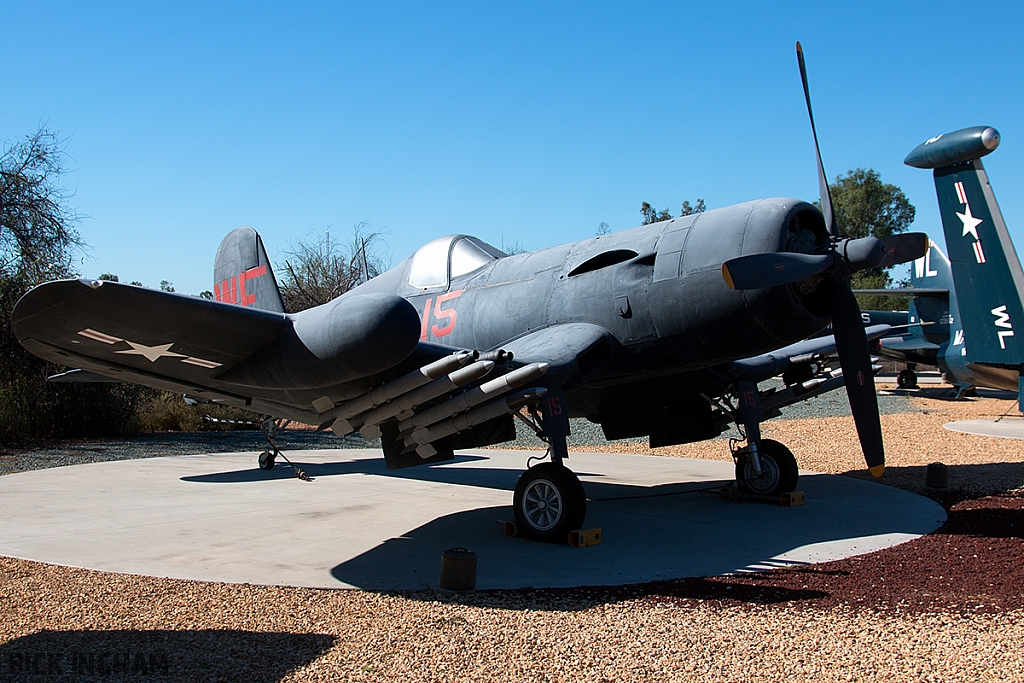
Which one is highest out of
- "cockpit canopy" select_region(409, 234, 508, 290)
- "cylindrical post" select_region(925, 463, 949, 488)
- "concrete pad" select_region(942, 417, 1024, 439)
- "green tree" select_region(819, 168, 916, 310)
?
"green tree" select_region(819, 168, 916, 310)

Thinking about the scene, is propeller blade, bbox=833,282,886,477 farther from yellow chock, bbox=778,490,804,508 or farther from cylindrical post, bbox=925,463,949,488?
cylindrical post, bbox=925,463,949,488

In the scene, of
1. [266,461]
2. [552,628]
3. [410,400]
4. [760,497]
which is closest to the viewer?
[552,628]

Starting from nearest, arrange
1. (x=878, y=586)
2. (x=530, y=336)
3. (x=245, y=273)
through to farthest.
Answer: (x=878, y=586) < (x=530, y=336) < (x=245, y=273)

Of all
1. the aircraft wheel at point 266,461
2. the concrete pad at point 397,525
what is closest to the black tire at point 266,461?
the aircraft wheel at point 266,461

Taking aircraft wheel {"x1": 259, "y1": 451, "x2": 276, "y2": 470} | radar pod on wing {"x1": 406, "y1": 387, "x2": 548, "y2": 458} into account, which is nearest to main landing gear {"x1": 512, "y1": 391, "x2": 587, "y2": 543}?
radar pod on wing {"x1": 406, "y1": 387, "x2": 548, "y2": 458}

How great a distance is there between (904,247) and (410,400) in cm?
492

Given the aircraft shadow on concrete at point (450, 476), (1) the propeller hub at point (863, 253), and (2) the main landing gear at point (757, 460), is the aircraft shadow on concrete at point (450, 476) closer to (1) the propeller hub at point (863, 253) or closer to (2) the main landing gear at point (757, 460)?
(2) the main landing gear at point (757, 460)

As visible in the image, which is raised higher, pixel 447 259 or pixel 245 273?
pixel 245 273

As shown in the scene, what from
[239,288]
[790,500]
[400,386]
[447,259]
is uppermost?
[239,288]

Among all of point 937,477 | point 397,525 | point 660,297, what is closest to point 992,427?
point 937,477

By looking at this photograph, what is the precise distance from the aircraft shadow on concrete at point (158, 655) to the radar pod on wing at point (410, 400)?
2.24 metres

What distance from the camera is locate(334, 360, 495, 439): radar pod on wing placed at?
5.81 meters

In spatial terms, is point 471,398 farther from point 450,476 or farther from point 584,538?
point 450,476

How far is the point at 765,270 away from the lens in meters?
6.21
